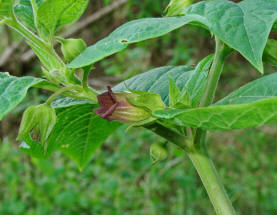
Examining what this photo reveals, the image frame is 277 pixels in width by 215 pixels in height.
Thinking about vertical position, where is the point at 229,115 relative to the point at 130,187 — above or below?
above

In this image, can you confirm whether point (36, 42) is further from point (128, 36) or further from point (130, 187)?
point (130, 187)

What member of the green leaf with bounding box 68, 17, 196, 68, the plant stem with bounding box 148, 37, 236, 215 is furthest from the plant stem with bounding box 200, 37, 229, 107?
the green leaf with bounding box 68, 17, 196, 68

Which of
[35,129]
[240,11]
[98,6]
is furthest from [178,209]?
[98,6]

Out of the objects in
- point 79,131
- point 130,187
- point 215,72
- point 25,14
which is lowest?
point 130,187

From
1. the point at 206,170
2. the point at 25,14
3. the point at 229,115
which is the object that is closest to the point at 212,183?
the point at 206,170

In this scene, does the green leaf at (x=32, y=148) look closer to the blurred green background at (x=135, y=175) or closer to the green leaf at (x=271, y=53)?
the green leaf at (x=271, y=53)

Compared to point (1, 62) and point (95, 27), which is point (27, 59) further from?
point (95, 27)

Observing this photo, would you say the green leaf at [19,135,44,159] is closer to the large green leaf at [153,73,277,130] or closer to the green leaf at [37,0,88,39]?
the green leaf at [37,0,88,39]
